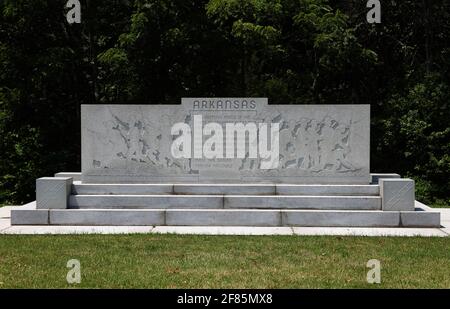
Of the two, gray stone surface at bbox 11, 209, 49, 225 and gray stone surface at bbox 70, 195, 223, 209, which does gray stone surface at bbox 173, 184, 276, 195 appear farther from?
gray stone surface at bbox 11, 209, 49, 225

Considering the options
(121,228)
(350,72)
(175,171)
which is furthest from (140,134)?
(350,72)

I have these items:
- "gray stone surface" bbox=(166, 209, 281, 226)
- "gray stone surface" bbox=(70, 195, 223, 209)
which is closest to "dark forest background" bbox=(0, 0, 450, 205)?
"gray stone surface" bbox=(70, 195, 223, 209)

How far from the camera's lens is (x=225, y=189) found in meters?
12.0

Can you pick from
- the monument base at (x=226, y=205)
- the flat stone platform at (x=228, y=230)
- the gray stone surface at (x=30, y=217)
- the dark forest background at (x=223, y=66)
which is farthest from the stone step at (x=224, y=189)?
the dark forest background at (x=223, y=66)

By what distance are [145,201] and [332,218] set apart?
342 cm

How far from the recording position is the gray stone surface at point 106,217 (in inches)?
447

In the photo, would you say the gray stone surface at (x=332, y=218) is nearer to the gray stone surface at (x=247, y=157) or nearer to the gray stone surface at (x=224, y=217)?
the gray stone surface at (x=224, y=217)

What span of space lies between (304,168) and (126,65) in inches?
328

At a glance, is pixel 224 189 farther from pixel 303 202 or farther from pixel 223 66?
pixel 223 66

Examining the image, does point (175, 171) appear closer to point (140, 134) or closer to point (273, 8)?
point (140, 134)

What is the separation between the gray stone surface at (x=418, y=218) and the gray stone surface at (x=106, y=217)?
4335mm

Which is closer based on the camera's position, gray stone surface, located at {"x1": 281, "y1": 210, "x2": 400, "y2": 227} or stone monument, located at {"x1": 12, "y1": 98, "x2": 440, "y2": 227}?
gray stone surface, located at {"x1": 281, "y1": 210, "x2": 400, "y2": 227}

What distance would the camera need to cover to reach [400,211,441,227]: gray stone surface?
1124 centimetres

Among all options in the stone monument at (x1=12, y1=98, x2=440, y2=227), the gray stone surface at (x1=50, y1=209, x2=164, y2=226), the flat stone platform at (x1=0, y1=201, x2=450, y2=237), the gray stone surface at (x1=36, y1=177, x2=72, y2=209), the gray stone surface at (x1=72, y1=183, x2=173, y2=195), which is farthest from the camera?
the stone monument at (x1=12, y1=98, x2=440, y2=227)
